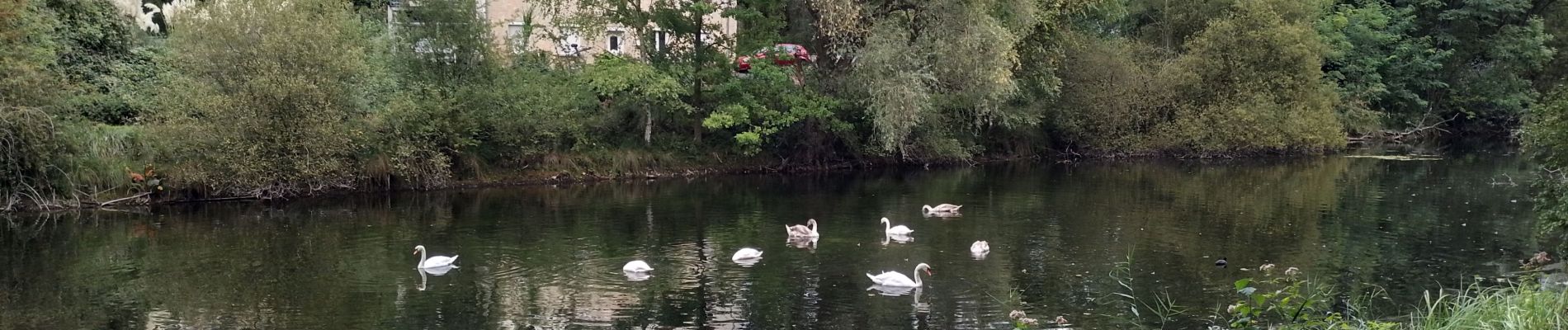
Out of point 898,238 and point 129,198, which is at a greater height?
point 129,198

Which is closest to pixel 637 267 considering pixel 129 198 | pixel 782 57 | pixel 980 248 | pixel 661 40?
pixel 980 248

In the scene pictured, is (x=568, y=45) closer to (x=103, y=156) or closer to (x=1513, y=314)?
(x=103, y=156)

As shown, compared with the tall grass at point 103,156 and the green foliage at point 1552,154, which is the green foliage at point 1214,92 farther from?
the tall grass at point 103,156

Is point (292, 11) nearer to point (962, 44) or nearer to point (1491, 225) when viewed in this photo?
point (962, 44)

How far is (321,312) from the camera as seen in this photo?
55.2 feet

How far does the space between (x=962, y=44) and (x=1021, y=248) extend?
1436 cm

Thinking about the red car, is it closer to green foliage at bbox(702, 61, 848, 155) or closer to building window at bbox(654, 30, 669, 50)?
green foliage at bbox(702, 61, 848, 155)

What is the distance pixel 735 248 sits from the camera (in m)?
22.6

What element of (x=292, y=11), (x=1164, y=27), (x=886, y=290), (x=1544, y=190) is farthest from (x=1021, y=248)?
(x=1164, y=27)

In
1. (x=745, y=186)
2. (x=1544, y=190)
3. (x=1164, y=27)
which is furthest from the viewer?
(x=1164, y=27)

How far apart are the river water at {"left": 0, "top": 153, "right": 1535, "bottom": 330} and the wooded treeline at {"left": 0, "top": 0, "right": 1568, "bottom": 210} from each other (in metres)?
1.55

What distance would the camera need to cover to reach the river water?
16.9m

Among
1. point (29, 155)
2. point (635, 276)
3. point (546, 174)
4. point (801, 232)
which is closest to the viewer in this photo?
point (635, 276)

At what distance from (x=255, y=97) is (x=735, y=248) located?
44.4 ft
